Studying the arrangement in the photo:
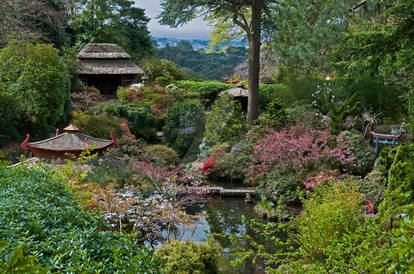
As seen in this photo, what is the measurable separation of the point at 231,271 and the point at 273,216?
2695mm

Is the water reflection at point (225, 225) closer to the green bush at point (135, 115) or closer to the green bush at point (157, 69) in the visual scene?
the green bush at point (135, 115)

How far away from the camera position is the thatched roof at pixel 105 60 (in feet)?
66.5

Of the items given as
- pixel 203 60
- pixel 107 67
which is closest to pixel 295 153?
pixel 107 67

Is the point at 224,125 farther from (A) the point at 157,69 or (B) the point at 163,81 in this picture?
(A) the point at 157,69

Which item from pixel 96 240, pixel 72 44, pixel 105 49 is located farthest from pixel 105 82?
pixel 96 240

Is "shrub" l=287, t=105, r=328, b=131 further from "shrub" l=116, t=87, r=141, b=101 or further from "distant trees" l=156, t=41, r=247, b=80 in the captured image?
"distant trees" l=156, t=41, r=247, b=80

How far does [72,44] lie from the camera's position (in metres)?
23.9

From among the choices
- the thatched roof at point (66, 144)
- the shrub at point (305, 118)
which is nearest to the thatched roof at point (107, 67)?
the shrub at point (305, 118)

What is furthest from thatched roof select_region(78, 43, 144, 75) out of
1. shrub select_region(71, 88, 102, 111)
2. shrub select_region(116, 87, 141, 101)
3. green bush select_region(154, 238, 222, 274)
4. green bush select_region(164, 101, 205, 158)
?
green bush select_region(154, 238, 222, 274)

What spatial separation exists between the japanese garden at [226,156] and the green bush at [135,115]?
6 cm

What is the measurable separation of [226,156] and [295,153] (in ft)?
8.49

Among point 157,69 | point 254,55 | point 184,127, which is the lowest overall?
point 184,127

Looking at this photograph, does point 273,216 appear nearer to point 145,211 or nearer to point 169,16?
point 145,211

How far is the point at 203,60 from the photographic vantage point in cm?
3622
